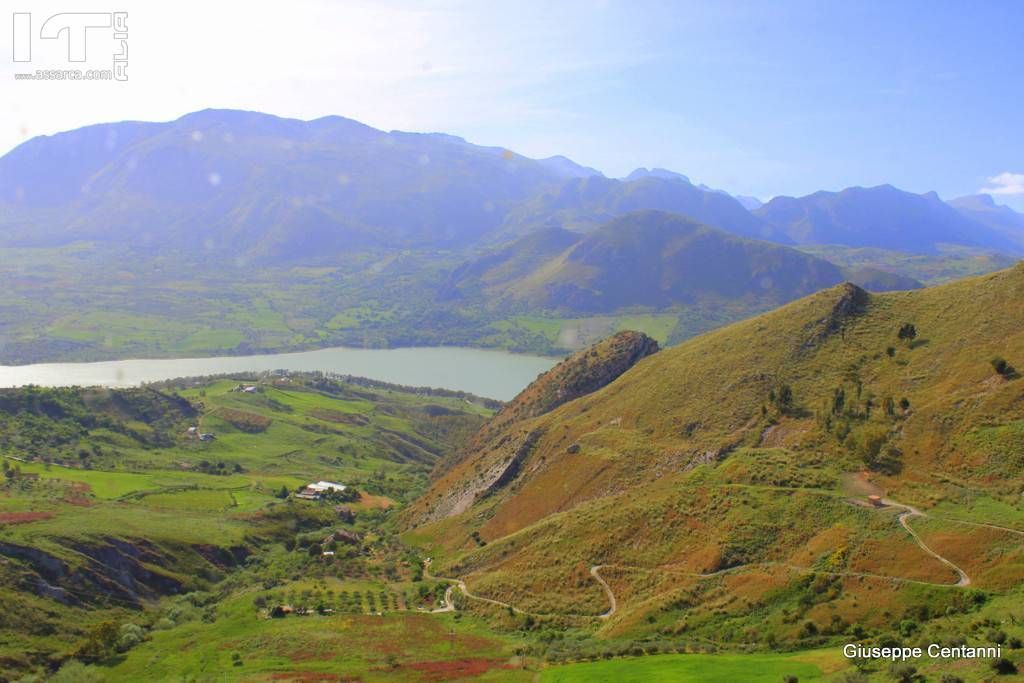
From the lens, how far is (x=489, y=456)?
82188 mm

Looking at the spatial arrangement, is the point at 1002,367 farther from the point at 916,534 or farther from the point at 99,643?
the point at 99,643

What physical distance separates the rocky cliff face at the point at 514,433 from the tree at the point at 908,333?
114 feet

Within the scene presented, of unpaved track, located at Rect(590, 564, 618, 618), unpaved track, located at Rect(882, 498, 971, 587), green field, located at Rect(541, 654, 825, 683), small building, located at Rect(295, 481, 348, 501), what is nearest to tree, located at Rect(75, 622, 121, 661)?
green field, located at Rect(541, 654, 825, 683)

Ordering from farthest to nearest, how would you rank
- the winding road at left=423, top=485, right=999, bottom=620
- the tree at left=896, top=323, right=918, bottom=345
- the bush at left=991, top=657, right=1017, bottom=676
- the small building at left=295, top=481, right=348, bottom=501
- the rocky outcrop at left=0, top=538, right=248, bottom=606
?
the small building at left=295, top=481, right=348, bottom=501 → the tree at left=896, top=323, right=918, bottom=345 → the rocky outcrop at left=0, top=538, right=248, bottom=606 → the winding road at left=423, top=485, right=999, bottom=620 → the bush at left=991, top=657, right=1017, bottom=676

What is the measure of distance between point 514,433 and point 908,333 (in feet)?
138

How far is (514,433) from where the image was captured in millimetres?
84500

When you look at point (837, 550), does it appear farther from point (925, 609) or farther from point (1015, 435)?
point (1015, 435)

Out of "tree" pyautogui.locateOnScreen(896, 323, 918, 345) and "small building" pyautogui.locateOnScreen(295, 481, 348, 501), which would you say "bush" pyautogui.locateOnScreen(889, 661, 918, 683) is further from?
"small building" pyautogui.locateOnScreen(295, 481, 348, 501)

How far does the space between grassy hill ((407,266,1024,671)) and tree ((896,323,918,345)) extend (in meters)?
0.17

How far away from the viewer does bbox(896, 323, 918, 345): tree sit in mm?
59094

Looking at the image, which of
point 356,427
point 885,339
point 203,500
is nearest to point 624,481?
point 885,339

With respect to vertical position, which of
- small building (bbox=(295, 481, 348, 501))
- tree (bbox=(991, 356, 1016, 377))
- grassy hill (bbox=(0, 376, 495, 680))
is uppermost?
tree (bbox=(991, 356, 1016, 377))

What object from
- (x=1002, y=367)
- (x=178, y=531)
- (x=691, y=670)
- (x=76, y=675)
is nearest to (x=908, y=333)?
(x=1002, y=367)

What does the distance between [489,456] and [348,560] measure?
22.5 m
